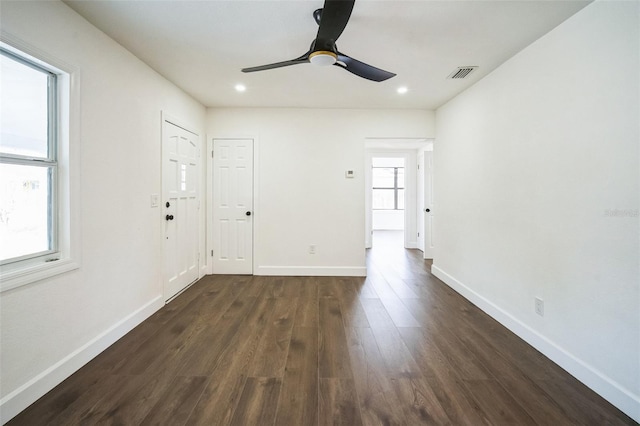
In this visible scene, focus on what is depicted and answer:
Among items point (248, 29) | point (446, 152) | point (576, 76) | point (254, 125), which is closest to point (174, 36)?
point (248, 29)

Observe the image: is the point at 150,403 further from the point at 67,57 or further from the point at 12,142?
the point at 67,57

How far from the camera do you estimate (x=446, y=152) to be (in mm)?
3676

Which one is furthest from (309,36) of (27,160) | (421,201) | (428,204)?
(421,201)

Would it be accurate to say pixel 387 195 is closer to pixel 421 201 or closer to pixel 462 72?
pixel 421 201

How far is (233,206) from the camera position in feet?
12.9

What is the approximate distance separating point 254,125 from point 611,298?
3916 millimetres

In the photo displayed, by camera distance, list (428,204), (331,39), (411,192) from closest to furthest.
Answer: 1. (331,39)
2. (428,204)
3. (411,192)

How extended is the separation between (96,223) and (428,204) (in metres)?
5.22

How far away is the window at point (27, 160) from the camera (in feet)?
4.99

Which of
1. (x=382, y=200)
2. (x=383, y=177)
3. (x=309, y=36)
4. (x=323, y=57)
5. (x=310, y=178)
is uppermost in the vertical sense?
(x=309, y=36)

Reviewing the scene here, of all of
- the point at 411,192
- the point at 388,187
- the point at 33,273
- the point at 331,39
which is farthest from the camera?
the point at 388,187

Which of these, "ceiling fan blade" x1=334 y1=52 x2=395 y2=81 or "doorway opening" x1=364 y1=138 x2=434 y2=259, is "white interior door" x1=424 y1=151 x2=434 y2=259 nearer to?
"doorway opening" x1=364 y1=138 x2=434 y2=259

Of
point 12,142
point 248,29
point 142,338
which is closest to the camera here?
point 12,142

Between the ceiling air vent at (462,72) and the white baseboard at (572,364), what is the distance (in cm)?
229
